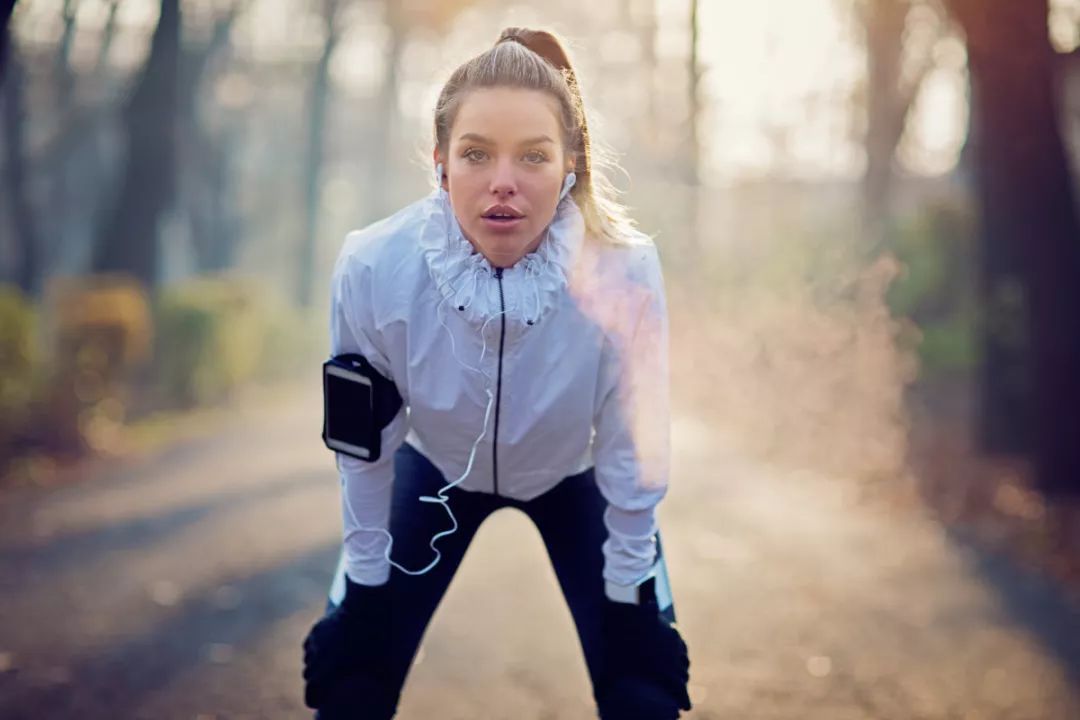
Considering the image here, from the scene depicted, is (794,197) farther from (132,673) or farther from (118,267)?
(132,673)

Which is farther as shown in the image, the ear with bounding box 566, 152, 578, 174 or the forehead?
the ear with bounding box 566, 152, 578, 174

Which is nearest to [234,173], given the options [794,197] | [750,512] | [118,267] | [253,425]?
[794,197]

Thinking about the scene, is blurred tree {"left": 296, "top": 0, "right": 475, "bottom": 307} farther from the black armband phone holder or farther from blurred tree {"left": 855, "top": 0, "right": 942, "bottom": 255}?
the black armband phone holder

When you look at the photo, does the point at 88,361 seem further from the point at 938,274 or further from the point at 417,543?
the point at 938,274

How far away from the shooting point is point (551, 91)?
2.35m

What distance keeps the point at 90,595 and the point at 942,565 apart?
4.95m

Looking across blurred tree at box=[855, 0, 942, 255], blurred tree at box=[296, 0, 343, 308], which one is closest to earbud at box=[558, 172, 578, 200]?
blurred tree at box=[855, 0, 942, 255]

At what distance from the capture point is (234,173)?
34.0 m

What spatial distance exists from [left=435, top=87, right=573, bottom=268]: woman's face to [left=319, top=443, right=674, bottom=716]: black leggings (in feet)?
2.35

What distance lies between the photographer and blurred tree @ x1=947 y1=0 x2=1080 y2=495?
7.39 meters

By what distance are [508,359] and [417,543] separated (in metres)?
0.60

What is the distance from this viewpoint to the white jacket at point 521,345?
2387mm

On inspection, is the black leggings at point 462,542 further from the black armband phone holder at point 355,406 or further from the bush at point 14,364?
the bush at point 14,364

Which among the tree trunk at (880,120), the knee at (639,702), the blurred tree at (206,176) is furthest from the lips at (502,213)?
the blurred tree at (206,176)
